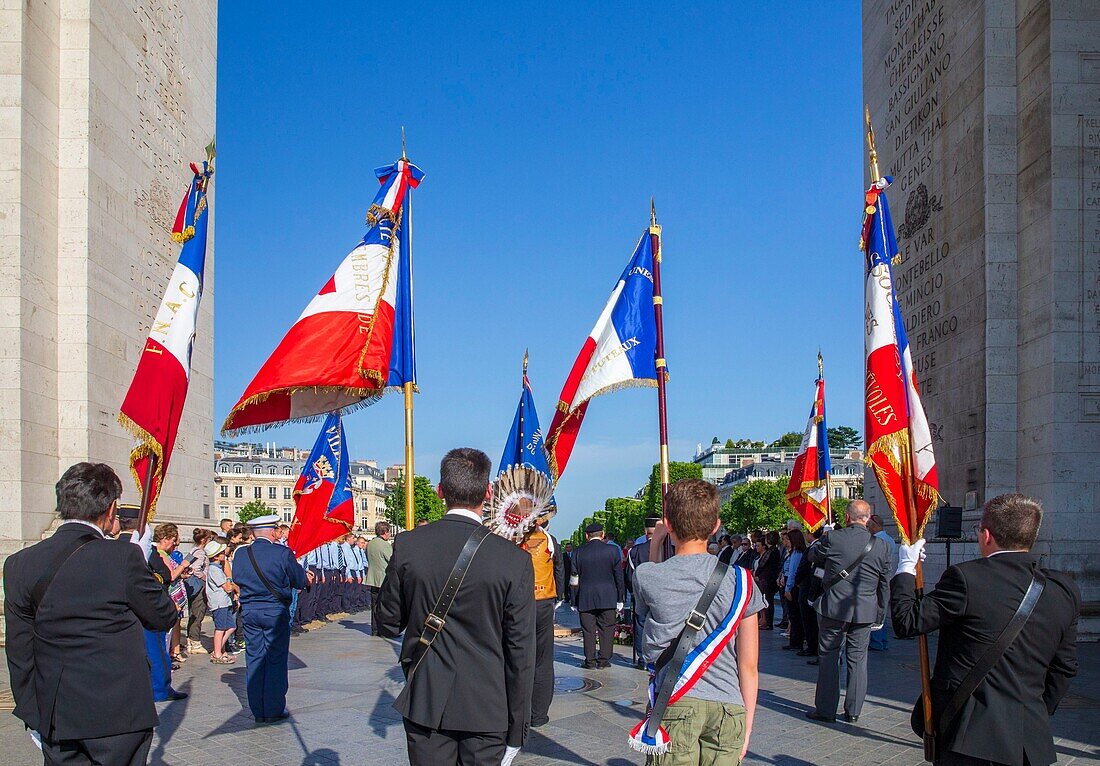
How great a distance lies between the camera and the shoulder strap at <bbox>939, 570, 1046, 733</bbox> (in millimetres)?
4348

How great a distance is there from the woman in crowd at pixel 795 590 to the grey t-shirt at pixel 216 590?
805 cm

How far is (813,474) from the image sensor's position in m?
19.4

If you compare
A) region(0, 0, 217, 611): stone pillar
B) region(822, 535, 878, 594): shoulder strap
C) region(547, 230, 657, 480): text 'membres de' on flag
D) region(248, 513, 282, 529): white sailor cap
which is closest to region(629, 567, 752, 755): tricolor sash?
region(822, 535, 878, 594): shoulder strap

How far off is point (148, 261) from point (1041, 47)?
1550 centimetres

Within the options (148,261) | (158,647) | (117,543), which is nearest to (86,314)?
(148,261)

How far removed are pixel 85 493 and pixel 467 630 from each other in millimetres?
2165

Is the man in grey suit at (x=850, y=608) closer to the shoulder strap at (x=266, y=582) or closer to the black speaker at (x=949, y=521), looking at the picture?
the black speaker at (x=949, y=521)

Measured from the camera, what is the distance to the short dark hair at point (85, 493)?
5105 mm

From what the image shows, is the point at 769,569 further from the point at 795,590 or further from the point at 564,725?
the point at 564,725

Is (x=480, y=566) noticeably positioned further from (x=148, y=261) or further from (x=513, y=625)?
(x=148, y=261)

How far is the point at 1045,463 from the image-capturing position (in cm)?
1429

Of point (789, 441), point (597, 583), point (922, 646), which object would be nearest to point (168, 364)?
point (922, 646)

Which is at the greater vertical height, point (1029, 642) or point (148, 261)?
point (148, 261)

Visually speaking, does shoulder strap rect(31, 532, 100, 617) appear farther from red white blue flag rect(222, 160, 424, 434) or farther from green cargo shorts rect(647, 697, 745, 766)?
red white blue flag rect(222, 160, 424, 434)
